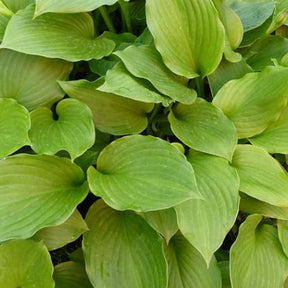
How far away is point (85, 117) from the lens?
0.99m

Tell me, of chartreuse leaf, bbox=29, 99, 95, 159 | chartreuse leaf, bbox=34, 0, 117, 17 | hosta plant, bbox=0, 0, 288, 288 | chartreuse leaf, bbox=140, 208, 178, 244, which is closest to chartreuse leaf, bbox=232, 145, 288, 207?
hosta plant, bbox=0, 0, 288, 288

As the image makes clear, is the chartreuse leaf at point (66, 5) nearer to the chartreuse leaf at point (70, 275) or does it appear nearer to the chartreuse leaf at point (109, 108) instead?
the chartreuse leaf at point (109, 108)

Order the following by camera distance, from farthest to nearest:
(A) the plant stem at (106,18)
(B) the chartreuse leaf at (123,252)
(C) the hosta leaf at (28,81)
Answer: (A) the plant stem at (106,18), (C) the hosta leaf at (28,81), (B) the chartreuse leaf at (123,252)

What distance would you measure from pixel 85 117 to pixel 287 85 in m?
0.46

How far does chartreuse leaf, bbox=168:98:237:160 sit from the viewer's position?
1016 mm

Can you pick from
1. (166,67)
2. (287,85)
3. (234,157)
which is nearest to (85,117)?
(166,67)

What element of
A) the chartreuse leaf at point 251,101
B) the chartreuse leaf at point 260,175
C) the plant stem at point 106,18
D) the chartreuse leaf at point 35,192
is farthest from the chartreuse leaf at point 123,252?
the plant stem at point 106,18

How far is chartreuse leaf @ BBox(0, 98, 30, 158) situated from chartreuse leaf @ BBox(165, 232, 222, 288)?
1.35 feet

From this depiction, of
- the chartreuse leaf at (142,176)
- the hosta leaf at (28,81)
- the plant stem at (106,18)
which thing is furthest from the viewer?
the plant stem at (106,18)

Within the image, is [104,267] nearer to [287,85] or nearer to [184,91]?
[184,91]

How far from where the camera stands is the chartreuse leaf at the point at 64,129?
925mm

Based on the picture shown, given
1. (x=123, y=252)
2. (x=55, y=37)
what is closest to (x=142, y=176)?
(x=123, y=252)

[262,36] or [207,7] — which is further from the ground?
[207,7]

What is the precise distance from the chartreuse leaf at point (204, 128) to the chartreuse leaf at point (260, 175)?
59mm
